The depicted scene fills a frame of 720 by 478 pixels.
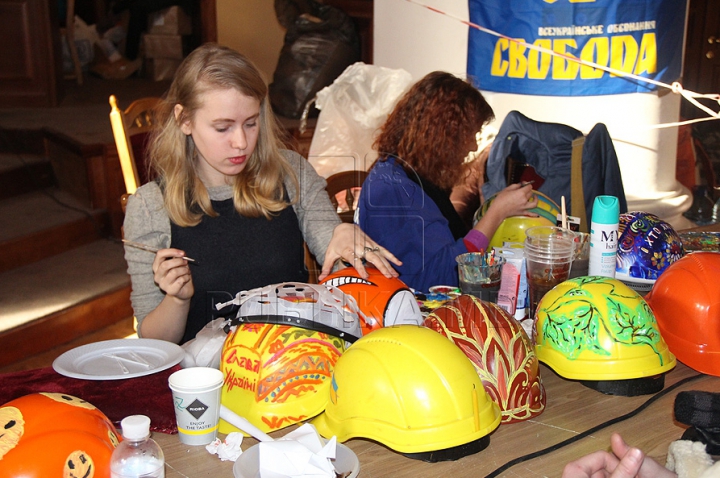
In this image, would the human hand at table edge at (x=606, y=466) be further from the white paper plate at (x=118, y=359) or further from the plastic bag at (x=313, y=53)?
the plastic bag at (x=313, y=53)

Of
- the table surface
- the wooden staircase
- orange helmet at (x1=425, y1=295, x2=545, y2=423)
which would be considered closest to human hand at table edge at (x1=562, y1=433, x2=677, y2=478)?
the table surface

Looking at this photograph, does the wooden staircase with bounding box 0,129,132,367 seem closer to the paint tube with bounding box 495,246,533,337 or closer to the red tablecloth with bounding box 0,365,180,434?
the red tablecloth with bounding box 0,365,180,434

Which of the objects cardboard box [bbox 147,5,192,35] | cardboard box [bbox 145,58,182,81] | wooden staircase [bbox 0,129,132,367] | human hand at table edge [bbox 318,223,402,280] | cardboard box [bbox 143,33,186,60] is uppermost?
cardboard box [bbox 147,5,192,35]

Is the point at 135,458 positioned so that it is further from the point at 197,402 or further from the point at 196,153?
the point at 196,153

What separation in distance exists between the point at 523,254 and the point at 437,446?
2.26 feet

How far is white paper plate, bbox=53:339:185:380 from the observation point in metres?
1.31

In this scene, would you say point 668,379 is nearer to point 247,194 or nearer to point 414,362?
point 414,362

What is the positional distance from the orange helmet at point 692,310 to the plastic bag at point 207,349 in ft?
3.26

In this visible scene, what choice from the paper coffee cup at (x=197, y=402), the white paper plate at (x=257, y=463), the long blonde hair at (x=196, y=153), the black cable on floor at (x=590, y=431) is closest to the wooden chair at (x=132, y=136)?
the long blonde hair at (x=196, y=153)

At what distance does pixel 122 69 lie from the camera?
6723 mm

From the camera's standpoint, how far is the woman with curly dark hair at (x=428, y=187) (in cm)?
213

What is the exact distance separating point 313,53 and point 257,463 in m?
4.18

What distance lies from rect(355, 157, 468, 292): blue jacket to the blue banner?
4.83 ft

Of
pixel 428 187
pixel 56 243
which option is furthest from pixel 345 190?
pixel 56 243
